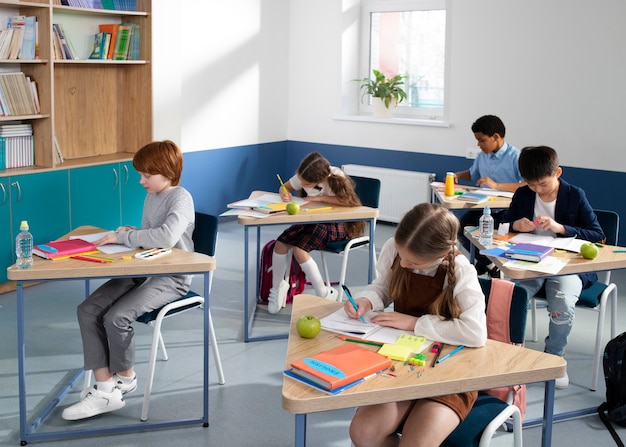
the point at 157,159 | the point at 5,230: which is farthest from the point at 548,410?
the point at 5,230

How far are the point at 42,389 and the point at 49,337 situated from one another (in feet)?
2.25

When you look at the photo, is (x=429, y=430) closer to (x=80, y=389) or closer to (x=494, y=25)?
(x=80, y=389)

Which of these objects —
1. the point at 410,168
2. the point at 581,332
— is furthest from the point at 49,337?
the point at 410,168

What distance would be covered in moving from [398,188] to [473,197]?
2369 millimetres

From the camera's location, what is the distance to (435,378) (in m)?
2.14

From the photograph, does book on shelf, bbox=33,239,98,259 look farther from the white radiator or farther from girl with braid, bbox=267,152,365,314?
the white radiator

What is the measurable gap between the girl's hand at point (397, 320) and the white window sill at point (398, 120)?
4.51 metres

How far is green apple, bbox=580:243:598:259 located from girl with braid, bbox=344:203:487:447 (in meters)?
1.05

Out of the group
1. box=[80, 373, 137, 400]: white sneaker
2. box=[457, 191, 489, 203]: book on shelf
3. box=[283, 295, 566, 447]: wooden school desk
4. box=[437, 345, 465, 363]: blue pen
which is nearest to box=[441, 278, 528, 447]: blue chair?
box=[283, 295, 566, 447]: wooden school desk

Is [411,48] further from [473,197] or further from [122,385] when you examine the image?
[122,385]

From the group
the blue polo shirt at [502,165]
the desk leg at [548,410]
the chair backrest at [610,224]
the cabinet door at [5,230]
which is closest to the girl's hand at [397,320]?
the desk leg at [548,410]

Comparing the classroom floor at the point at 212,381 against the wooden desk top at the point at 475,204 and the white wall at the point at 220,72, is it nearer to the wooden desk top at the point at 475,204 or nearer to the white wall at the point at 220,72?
the wooden desk top at the point at 475,204

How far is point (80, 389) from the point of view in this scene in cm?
360

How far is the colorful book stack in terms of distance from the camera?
5047mm
